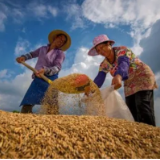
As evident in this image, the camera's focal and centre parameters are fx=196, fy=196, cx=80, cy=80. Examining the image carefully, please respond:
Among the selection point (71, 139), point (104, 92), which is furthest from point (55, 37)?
point (71, 139)

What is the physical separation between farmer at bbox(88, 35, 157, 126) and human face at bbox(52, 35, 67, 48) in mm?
1112

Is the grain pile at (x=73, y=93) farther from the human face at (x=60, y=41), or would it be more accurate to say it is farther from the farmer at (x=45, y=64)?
the human face at (x=60, y=41)

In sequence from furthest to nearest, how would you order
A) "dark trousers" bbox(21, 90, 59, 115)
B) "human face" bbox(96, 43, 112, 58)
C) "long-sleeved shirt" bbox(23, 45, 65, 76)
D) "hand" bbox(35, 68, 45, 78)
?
"long-sleeved shirt" bbox(23, 45, 65, 76) < "hand" bbox(35, 68, 45, 78) < "dark trousers" bbox(21, 90, 59, 115) < "human face" bbox(96, 43, 112, 58)

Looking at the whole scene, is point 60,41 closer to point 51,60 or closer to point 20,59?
point 51,60

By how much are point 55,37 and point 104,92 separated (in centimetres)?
178

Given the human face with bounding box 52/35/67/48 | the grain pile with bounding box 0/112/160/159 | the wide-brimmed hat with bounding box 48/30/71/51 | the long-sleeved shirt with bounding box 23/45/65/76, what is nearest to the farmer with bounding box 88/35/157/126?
the grain pile with bounding box 0/112/160/159

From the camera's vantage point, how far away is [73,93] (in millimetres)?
2980

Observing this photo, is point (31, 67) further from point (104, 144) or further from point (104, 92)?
point (104, 144)

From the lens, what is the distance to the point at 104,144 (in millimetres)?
1546

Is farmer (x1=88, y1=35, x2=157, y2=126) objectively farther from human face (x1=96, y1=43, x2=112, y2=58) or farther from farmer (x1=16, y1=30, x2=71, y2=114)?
farmer (x1=16, y1=30, x2=71, y2=114)

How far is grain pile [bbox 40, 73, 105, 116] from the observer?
278 centimetres

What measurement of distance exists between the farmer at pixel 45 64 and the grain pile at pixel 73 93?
0.07 meters

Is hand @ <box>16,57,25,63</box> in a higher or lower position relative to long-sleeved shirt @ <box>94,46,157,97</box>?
higher

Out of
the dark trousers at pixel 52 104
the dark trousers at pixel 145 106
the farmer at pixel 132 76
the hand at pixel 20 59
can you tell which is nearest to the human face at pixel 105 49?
the farmer at pixel 132 76
